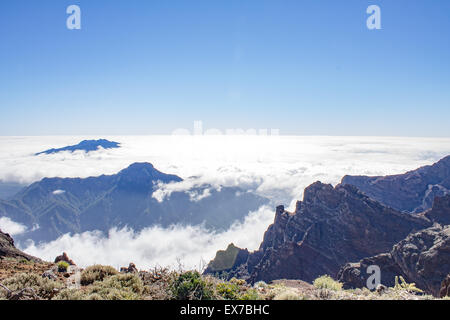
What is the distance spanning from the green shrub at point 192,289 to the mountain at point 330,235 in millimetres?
82241

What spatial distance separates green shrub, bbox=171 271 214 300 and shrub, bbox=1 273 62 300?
429 cm

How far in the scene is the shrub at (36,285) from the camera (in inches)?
316

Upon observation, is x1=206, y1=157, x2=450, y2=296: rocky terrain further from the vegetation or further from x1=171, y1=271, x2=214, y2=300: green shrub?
x1=171, y1=271, x2=214, y2=300: green shrub

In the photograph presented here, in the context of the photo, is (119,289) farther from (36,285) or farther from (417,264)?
(417,264)

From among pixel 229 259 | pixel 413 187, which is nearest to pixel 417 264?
pixel 229 259

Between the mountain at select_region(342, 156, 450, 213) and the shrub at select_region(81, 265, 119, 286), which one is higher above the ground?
the shrub at select_region(81, 265, 119, 286)

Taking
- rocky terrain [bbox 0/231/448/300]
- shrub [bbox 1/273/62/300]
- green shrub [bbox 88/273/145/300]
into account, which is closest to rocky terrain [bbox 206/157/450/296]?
rocky terrain [bbox 0/231/448/300]

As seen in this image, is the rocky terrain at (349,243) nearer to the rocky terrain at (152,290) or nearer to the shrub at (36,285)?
the rocky terrain at (152,290)

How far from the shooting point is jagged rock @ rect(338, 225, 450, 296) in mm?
46125

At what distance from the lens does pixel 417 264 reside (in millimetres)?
49219
